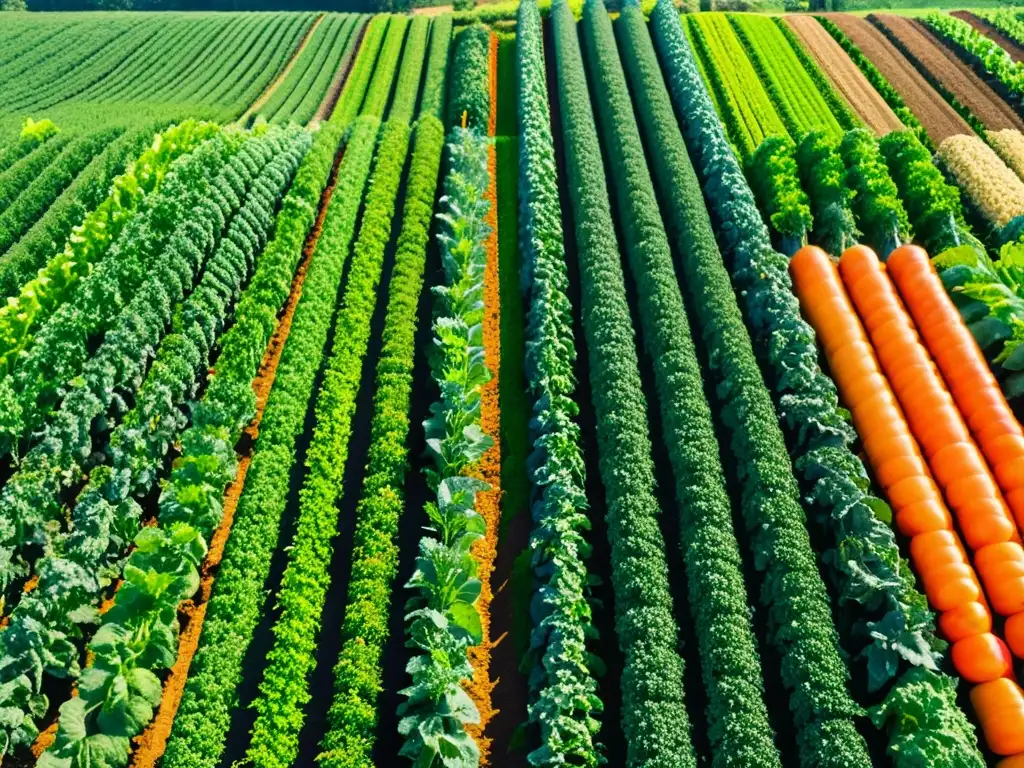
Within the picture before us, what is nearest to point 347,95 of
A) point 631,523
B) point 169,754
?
point 631,523

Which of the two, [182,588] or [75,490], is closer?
[182,588]

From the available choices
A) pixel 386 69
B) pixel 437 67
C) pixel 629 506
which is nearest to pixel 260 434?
pixel 629 506

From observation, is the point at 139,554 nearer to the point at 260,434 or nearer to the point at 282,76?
the point at 260,434

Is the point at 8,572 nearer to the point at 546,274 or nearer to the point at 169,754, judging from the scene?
the point at 169,754

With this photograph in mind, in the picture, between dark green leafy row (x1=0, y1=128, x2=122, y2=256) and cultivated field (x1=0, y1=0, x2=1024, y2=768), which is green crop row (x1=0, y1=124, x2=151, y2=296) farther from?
dark green leafy row (x1=0, y1=128, x2=122, y2=256)

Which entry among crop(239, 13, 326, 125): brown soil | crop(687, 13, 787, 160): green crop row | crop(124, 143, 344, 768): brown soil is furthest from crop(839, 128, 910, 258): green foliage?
crop(239, 13, 326, 125): brown soil

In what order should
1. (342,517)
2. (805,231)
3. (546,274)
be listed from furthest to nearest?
(805,231), (546,274), (342,517)

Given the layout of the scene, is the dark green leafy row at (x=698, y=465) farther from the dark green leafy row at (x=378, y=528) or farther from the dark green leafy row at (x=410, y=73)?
the dark green leafy row at (x=410, y=73)
